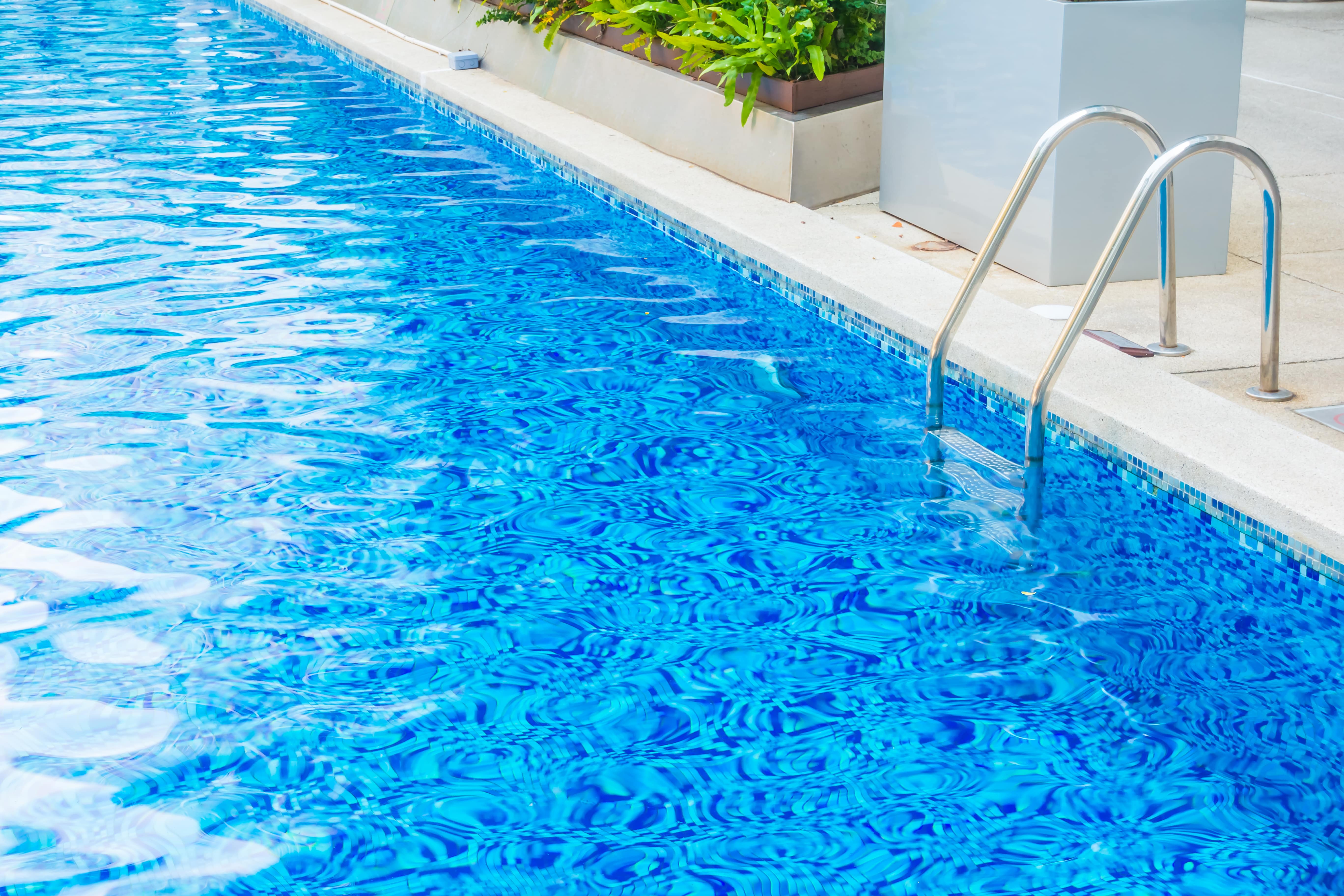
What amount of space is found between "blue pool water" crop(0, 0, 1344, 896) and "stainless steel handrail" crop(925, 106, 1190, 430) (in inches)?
7.4

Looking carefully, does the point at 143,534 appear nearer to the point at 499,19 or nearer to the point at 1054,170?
the point at 1054,170

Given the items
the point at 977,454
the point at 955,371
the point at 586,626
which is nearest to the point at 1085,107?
the point at 955,371

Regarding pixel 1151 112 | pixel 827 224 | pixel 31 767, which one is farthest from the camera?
pixel 827 224

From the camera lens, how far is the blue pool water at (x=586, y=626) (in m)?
2.87

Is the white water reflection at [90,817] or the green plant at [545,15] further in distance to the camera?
the green plant at [545,15]

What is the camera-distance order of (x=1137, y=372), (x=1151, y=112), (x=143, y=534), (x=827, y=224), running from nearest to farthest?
(x=143, y=534) < (x=1137, y=372) < (x=1151, y=112) < (x=827, y=224)

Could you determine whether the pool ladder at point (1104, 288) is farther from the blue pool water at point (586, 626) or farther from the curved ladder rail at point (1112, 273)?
the blue pool water at point (586, 626)

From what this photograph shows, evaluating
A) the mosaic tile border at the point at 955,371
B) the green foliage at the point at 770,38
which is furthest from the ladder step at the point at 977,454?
the green foliage at the point at 770,38

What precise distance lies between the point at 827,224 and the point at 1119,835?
3.99 m

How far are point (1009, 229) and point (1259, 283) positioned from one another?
4.85 feet

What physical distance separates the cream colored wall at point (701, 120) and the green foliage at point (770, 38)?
0.55ft

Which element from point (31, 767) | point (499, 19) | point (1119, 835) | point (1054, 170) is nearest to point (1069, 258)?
point (1054, 170)

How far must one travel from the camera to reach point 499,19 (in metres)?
9.76

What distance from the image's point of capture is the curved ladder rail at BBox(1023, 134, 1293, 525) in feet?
12.5
